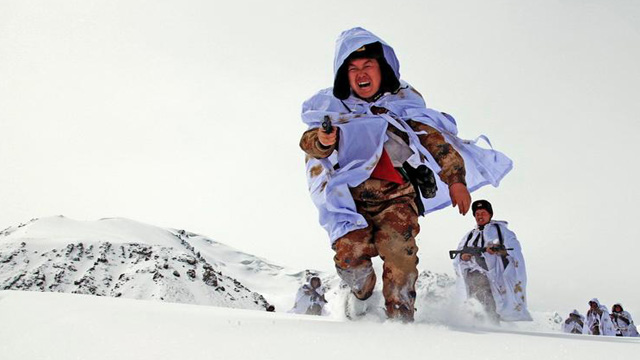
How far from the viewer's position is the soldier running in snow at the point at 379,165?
3443 millimetres

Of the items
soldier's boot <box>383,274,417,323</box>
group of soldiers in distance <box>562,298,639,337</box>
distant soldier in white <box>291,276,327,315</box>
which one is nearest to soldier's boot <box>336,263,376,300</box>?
soldier's boot <box>383,274,417,323</box>

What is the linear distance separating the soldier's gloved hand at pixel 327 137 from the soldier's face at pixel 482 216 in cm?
471

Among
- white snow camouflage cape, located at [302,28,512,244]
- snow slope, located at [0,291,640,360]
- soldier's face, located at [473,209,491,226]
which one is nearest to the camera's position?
snow slope, located at [0,291,640,360]

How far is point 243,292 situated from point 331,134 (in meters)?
33.9

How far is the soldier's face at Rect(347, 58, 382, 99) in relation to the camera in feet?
12.2

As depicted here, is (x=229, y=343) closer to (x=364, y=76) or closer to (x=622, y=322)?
(x=364, y=76)

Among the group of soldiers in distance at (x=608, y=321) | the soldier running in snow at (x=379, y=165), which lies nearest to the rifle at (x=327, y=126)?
the soldier running in snow at (x=379, y=165)

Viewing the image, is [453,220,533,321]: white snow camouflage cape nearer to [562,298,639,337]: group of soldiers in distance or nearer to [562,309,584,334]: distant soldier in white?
[562,298,639,337]: group of soldiers in distance

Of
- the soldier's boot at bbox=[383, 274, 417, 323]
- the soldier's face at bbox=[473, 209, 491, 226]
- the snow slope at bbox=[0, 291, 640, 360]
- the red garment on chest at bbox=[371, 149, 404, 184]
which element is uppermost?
the soldier's face at bbox=[473, 209, 491, 226]

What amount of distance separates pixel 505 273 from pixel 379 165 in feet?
15.3

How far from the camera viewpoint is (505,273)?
7484 mm

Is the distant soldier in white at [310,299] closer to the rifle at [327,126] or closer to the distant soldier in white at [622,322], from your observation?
the distant soldier in white at [622,322]

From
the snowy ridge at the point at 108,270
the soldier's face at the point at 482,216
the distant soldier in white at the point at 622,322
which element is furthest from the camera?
the snowy ridge at the point at 108,270

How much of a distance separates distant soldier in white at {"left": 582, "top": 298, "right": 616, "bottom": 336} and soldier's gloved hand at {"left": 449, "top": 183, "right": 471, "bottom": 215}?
12997 mm
